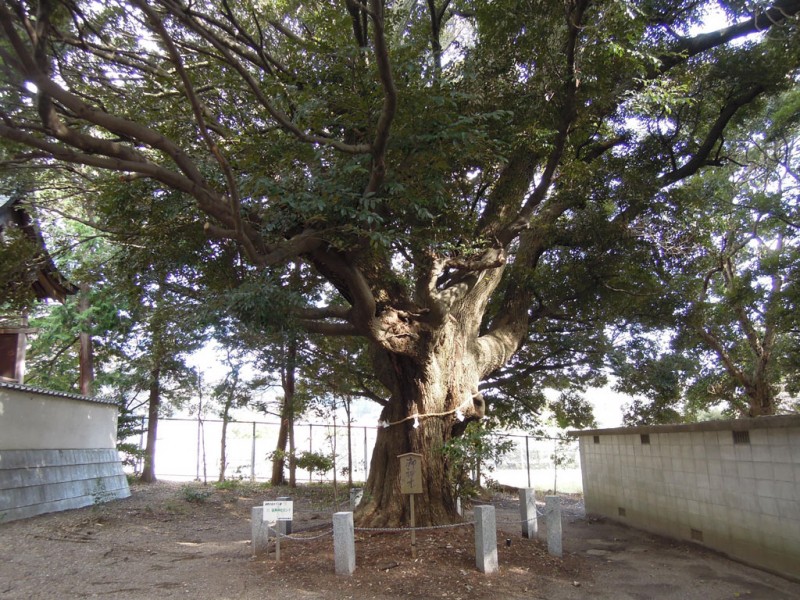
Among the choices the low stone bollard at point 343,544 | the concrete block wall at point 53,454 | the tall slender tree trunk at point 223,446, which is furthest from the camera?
the tall slender tree trunk at point 223,446

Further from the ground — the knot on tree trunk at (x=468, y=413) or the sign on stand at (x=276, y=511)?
the knot on tree trunk at (x=468, y=413)

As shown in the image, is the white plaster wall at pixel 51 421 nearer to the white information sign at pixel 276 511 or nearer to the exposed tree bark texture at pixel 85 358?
the exposed tree bark texture at pixel 85 358

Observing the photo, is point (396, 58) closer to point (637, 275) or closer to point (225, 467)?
point (637, 275)

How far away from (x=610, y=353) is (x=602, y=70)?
23.4 ft

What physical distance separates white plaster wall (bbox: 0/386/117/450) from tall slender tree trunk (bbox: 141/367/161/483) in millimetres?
3276

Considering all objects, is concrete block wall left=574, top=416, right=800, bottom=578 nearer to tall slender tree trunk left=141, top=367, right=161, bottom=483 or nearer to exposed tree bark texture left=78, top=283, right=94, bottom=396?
tall slender tree trunk left=141, top=367, right=161, bottom=483

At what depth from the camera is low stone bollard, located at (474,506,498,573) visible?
6539 mm

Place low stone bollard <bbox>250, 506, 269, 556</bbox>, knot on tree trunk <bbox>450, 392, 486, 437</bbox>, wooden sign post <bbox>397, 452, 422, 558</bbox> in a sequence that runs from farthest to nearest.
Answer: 1. knot on tree trunk <bbox>450, 392, 486, 437</bbox>
2. low stone bollard <bbox>250, 506, 269, 556</bbox>
3. wooden sign post <bbox>397, 452, 422, 558</bbox>

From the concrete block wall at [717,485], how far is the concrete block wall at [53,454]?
1087 centimetres

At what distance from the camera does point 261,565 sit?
22.8ft

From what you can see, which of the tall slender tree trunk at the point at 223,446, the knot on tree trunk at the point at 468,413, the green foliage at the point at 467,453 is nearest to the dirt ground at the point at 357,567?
the green foliage at the point at 467,453

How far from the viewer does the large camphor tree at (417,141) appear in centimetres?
669

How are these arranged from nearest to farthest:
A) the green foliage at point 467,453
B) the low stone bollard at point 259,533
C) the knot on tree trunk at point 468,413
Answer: the low stone bollard at point 259,533, the green foliage at point 467,453, the knot on tree trunk at point 468,413

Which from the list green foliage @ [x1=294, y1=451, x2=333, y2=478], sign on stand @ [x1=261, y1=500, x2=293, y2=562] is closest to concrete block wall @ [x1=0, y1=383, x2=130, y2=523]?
green foliage @ [x1=294, y1=451, x2=333, y2=478]
